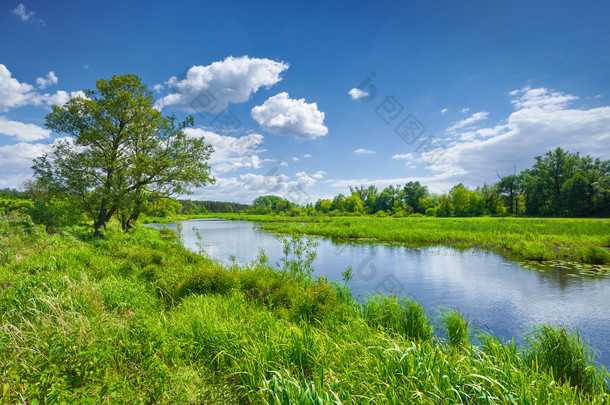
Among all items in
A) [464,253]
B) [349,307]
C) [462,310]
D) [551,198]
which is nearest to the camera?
[349,307]

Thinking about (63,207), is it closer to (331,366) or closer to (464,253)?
(331,366)

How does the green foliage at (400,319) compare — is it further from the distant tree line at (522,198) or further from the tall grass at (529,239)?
the distant tree line at (522,198)

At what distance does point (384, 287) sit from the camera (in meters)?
9.86

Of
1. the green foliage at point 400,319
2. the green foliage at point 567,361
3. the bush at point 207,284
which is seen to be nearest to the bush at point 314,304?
the green foliage at point 400,319

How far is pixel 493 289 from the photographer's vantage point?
9.62m

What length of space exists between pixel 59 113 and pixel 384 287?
62.2 ft

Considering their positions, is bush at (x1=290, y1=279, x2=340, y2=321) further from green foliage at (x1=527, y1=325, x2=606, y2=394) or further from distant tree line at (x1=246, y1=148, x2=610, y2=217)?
distant tree line at (x1=246, y1=148, x2=610, y2=217)

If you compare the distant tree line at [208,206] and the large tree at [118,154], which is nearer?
the large tree at [118,154]

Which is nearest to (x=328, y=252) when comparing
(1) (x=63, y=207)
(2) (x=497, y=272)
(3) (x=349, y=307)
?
(2) (x=497, y=272)

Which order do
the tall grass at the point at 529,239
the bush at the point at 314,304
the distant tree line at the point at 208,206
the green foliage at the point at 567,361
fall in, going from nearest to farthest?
the green foliage at the point at 567,361
the bush at the point at 314,304
the tall grass at the point at 529,239
the distant tree line at the point at 208,206

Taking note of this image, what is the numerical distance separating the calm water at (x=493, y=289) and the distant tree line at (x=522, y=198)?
1879 inches

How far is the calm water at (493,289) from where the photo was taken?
6.96 metres

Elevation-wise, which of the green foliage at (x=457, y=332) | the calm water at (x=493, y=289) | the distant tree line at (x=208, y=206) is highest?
the distant tree line at (x=208, y=206)

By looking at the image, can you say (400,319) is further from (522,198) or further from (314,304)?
(522,198)
